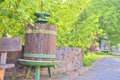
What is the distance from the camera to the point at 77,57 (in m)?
11.2

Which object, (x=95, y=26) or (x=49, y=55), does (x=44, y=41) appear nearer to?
(x=49, y=55)

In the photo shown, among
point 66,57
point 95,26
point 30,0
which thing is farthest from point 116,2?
point 30,0

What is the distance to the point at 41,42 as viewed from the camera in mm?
6895

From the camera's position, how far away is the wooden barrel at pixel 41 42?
22.5 feet

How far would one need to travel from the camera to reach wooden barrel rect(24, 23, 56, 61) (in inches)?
270

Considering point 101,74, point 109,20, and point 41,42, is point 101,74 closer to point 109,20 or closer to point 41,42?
point 41,42

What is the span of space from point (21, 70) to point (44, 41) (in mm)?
1322

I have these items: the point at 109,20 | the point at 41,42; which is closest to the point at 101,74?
the point at 41,42

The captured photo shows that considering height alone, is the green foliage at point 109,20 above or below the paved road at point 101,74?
above

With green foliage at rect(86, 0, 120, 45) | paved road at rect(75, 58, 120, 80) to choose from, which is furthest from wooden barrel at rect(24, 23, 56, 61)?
green foliage at rect(86, 0, 120, 45)

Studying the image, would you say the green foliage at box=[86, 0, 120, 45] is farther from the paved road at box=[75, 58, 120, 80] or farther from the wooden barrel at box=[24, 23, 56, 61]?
the wooden barrel at box=[24, 23, 56, 61]

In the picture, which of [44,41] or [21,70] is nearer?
[44,41]

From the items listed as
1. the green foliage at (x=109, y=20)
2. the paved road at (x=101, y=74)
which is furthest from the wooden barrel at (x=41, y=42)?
the green foliage at (x=109, y=20)

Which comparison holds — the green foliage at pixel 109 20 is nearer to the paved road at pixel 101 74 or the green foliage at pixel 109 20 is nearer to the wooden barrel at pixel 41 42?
the paved road at pixel 101 74
